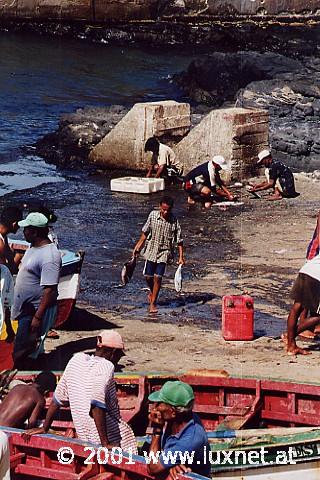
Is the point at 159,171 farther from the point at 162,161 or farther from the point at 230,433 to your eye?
the point at 230,433

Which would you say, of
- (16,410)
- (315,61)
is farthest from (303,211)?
(315,61)

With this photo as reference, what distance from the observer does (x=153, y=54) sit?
52.0 metres

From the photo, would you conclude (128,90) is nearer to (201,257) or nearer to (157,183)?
(157,183)

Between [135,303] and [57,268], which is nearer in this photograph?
[57,268]

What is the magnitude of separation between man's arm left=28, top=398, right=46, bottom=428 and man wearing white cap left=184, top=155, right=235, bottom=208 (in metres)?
11.9

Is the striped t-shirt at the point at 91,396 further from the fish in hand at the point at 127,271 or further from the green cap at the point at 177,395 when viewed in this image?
the fish in hand at the point at 127,271

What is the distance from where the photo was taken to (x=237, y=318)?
13273mm

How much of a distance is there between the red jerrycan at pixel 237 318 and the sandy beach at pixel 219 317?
118mm

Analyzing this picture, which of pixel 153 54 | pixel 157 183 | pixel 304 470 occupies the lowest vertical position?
pixel 153 54

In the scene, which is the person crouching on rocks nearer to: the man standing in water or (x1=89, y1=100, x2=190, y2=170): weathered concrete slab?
(x1=89, y1=100, x2=190, y2=170): weathered concrete slab

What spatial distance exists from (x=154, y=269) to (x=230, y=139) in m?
9.09

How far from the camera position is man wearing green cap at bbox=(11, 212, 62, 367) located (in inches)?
413

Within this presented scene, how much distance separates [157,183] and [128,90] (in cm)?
2165

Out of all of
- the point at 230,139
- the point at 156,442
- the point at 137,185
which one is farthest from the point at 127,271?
the point at 230,139
